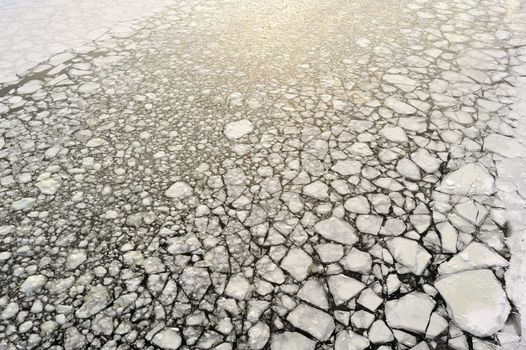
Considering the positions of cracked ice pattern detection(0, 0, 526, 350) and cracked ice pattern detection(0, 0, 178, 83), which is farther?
cracked ice pattern detection(0, 0, 178, 83)

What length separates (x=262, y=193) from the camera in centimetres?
296

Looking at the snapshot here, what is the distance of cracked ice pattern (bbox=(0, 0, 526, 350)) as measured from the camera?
221cm

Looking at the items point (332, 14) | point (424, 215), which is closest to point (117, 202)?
point (424, 215)

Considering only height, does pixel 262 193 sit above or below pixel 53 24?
below

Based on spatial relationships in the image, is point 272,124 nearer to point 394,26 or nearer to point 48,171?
point 48,171

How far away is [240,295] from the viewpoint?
232 centimetres

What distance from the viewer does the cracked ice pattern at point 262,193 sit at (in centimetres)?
221

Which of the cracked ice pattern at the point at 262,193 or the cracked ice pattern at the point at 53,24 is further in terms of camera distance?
the cracked ice pattern at the point at 53,24

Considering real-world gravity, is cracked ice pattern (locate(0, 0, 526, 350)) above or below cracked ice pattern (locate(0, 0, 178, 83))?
below

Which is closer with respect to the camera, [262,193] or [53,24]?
[262,193]

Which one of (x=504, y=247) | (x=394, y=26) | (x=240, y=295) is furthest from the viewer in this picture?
(x=394, y=26)

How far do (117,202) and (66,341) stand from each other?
1.07 m

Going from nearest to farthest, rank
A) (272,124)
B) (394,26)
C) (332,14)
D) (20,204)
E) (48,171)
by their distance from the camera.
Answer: (20,204)
(48,171)
(272,124)
(394,26)
(332,14)

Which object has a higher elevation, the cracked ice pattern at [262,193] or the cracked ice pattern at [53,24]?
the cracked ice pattern at [53,24]
